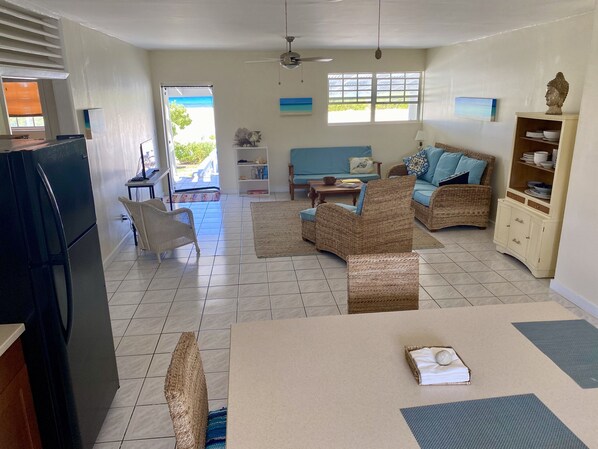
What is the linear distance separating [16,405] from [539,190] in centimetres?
451

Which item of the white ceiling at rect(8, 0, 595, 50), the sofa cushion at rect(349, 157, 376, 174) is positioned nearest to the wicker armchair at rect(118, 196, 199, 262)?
the white ceiling at rect(8, 0, 595, 50)

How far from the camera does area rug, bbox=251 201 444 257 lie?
206 inches

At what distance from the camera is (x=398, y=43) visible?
701 centimetres

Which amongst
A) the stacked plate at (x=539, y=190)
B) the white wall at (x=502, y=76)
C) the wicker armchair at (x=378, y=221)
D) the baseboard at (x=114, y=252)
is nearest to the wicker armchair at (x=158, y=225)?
the baseboard at (x=114, y=252)

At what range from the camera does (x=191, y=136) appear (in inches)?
352

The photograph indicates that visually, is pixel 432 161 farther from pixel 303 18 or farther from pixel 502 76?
pixel 303 18

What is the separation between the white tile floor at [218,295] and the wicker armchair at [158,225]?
20 centimetres

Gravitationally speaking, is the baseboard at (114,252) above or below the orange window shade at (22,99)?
below

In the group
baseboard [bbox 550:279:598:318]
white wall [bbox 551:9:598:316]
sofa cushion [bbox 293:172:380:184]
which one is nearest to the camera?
white wall [bbox 551:9:598:316]

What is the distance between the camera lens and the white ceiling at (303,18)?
3711 mm

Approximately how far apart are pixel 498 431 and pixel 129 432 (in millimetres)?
1950

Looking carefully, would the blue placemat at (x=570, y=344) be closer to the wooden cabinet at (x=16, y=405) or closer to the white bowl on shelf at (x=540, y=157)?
the wooden cabinet at (x=16, y=405)

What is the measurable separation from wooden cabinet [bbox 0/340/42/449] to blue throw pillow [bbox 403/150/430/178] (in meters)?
6.18

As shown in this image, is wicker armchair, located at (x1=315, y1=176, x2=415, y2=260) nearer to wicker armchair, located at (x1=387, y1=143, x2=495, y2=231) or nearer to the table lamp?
wicker armchair, located at (x1=387, y1=143, x2=495, y2=231)
